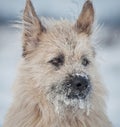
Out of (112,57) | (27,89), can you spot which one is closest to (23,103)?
(27,89)

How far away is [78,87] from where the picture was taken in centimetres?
1080

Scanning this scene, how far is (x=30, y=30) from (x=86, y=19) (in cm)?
69

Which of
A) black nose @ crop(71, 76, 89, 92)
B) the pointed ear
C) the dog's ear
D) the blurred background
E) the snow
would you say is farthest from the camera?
the snow

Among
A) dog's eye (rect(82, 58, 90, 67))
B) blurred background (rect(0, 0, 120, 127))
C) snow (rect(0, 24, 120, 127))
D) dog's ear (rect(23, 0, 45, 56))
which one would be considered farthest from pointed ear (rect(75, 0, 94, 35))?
snow (rect(0, 24, 120, 127))

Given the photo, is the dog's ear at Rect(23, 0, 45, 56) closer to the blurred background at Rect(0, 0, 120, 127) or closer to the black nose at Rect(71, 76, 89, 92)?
the blurred background at Rect(0, 0, 120, 127)

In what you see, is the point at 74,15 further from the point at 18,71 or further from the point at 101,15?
the point at 101,15

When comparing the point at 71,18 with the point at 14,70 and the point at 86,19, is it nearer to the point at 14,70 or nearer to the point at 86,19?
the point at 86,19

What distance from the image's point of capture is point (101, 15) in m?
18.1

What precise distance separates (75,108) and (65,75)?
15.1 inches

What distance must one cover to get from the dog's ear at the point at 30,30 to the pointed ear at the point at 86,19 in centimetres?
46

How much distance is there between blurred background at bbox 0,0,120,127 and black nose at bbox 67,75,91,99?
0.67 metres

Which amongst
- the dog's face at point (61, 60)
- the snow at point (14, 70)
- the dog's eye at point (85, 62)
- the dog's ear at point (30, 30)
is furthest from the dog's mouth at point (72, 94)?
the snow at point (14, 70)

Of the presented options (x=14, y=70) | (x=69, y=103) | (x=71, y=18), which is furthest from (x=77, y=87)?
(x=14, y=70)

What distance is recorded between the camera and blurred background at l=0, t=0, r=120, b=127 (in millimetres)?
11867
